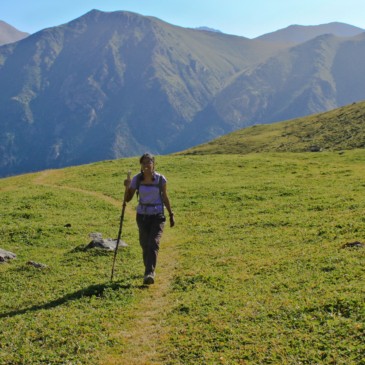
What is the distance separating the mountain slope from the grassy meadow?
5685 cm

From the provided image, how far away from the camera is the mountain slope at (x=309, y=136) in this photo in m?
91.3

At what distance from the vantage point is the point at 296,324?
12.5 meters

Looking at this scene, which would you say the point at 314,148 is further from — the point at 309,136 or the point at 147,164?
the point at 147,164

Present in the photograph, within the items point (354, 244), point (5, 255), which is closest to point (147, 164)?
point (354, 244)

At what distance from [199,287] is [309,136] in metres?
94.5

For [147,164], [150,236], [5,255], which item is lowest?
[5,255]

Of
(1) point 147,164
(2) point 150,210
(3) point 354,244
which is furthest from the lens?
(3) point 354,244

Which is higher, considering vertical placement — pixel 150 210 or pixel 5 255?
pixel 150 210

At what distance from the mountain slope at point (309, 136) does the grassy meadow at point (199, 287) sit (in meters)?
56.9

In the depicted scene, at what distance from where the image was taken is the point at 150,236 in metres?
17.2

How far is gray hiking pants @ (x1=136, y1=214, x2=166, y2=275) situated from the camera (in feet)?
56.2

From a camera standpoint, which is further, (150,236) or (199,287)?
(150,236)

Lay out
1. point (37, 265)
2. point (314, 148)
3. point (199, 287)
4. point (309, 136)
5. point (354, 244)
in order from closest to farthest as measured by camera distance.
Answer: point (199, 287)
point (354, 244)
point (37, 265)
point (314, 148)
point (309, 136)

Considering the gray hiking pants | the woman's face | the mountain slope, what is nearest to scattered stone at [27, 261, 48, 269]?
the gray hiking pants
